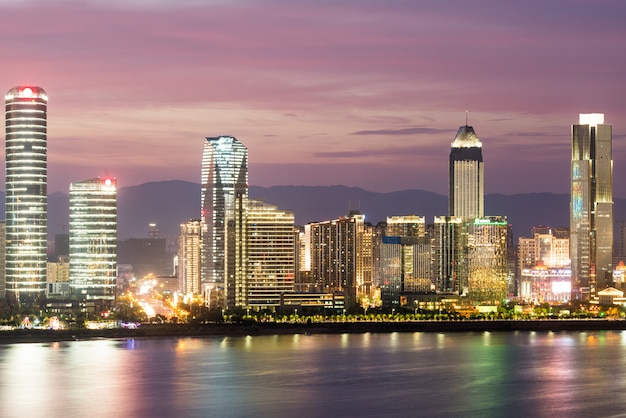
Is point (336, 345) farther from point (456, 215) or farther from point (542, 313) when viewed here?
point (456, 215)

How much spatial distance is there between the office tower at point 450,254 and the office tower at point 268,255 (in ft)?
43.4

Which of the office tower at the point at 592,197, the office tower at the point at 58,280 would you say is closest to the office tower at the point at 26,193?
the office tower at the point at 58,280

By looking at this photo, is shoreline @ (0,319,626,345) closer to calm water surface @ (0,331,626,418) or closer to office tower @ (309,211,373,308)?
calm water surface @ (0,331,626,418)

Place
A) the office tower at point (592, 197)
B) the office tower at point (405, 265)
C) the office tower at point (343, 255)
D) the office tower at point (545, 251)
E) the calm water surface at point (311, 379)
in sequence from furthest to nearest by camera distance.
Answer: the office tower at point (545, 251) → the office tower at point (592, 197) → the office tower at point (405, 265) → the office tower at point (343, 255) → the calm water surface at point (311, 379)

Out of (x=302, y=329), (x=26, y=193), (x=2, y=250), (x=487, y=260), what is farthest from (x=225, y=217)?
(x=302, y=329)

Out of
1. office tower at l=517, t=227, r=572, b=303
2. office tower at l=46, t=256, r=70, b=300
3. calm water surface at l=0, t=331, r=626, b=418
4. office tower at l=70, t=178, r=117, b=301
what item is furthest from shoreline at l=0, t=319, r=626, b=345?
office tower at l=70, t=178, r=117, b=301

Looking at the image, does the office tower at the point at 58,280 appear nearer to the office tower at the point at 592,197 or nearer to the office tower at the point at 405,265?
the office tower at the point at 405,265

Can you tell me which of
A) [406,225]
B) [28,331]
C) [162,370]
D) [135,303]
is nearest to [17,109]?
[135,303]

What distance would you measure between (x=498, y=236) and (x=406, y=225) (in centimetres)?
1301

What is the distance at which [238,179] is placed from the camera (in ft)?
407

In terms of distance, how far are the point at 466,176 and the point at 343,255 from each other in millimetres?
15911

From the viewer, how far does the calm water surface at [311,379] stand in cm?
4791

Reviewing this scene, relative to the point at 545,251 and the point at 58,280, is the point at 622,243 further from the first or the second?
the point at 58,280

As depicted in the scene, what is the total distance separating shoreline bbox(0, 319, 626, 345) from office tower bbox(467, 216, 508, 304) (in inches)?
467
